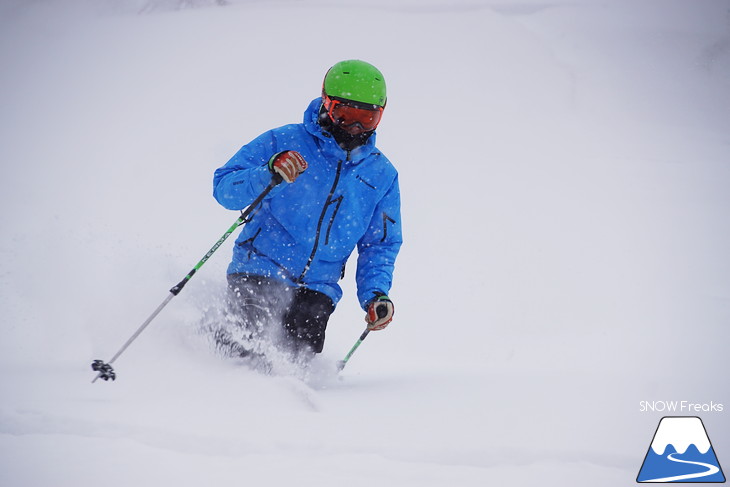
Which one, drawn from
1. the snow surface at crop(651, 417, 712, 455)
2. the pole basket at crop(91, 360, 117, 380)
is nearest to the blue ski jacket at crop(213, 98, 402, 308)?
the pole basket at crop(91, 360, 117, 380)

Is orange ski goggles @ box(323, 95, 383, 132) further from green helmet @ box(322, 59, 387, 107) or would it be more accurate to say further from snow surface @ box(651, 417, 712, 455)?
snow surface @ box(651, 417, 712, 455)

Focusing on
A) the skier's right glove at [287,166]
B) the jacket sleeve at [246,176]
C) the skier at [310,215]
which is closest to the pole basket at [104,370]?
the skier at [310,215]

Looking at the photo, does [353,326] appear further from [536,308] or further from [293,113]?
[293,113]

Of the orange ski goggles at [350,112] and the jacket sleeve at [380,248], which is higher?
the orange ski goggles at [350,112]

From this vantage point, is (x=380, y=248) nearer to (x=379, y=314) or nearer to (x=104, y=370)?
(x=379, y=314)

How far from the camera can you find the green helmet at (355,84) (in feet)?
11.8

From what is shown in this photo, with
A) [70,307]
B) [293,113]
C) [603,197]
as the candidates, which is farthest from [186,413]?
[293,113]

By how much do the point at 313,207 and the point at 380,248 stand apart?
0.61 m

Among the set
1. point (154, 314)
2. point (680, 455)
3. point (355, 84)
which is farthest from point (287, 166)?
point (680, 455)

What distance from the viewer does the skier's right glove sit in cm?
327

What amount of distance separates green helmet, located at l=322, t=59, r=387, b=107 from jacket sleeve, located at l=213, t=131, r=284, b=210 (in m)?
0.51

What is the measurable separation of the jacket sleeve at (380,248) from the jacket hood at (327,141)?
0.38 m

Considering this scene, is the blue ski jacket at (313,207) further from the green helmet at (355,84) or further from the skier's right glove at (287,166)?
the skier's right glove at (287,166)

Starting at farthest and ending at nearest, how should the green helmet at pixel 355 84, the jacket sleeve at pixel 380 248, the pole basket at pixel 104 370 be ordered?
the jacket sleeve at pixel 380 248 → the green helmet at pixel 355 84 → the pole basket at pixel 104 370
